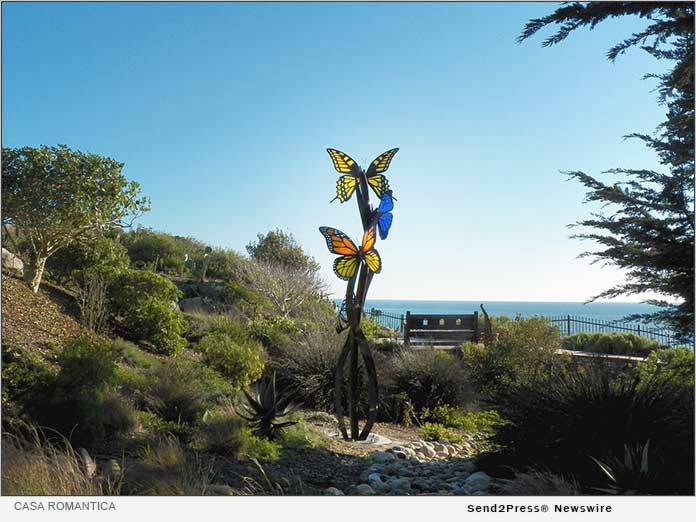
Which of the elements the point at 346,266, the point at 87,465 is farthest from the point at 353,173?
the point at 87,465

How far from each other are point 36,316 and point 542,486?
8.56 meters

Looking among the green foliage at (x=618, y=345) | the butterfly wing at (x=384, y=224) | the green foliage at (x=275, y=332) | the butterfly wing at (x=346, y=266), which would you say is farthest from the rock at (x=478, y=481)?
the green foliage at (x=618, y=345)

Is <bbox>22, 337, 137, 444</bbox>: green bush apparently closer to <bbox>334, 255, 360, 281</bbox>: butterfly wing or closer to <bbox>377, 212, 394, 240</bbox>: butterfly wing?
<bbox>334, 255, 360, 281</bbox>: butterfly wing

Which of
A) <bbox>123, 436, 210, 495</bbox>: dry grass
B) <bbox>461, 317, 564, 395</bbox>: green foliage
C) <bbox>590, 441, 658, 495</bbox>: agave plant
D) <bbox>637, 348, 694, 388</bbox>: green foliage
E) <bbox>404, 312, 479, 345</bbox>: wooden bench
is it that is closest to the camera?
<bbox>590, 441, 658, 495</bbox>: agave plant

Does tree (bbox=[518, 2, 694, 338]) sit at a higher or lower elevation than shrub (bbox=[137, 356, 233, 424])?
higher

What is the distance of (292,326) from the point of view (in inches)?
542

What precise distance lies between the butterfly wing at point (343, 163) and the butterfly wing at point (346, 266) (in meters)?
0.93

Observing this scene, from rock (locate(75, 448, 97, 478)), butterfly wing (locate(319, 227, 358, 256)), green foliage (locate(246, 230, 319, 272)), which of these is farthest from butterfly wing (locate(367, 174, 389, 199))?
green foliage (locate(246, 230, 319, 272))

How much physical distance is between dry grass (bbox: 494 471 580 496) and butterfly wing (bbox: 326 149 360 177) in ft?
11.6

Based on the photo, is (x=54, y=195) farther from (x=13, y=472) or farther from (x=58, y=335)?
(x=13, y=472)

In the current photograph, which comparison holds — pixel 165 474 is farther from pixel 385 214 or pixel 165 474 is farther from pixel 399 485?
pixel 385 214

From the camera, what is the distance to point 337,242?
6.31 m

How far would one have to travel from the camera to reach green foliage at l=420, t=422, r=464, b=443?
736cm
